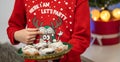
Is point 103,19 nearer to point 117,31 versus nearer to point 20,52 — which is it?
point 117,31

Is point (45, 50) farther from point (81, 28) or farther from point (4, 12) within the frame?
point (4, 12)

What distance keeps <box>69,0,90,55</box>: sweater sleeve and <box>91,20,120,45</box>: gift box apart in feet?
3.68

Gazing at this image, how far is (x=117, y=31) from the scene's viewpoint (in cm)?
186

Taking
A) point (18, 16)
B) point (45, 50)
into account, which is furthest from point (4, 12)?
point (45, 50)

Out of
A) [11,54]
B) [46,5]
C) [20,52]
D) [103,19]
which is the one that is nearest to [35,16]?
[46,5]

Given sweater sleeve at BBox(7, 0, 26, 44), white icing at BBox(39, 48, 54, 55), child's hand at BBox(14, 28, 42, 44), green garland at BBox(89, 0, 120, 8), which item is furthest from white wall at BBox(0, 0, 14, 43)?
white icing at BBox(39, 48, 54, 55)

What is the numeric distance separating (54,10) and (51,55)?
0.23m

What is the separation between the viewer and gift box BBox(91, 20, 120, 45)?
1.81m

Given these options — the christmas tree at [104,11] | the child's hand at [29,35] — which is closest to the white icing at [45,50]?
the child's hand at [29,35]

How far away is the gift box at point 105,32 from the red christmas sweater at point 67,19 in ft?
3.55

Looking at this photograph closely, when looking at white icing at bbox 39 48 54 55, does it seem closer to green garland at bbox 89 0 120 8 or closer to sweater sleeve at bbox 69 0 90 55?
sweater sleeve at bbox 69 0 90 55

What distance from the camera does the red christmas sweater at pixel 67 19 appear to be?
2.30 feet

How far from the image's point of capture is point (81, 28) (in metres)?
0.71

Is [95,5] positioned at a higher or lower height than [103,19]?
higher
